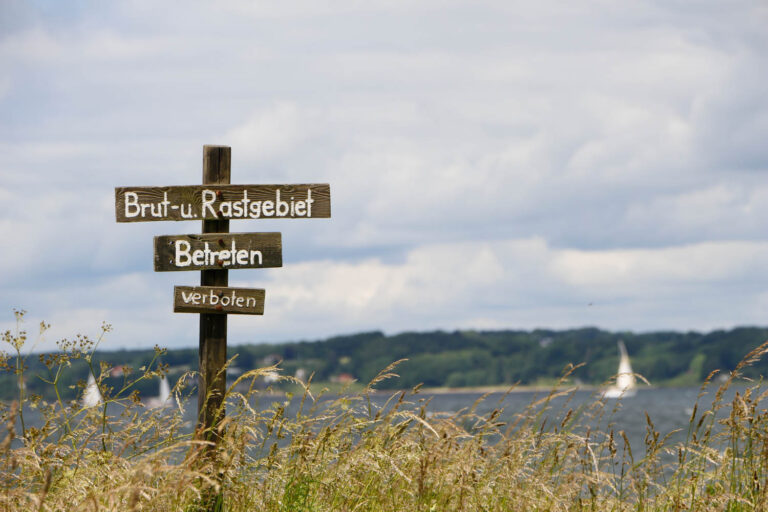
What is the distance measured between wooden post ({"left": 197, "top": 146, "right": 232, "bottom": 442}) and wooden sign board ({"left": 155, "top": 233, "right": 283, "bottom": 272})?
0.51ft

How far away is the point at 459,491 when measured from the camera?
5.31m

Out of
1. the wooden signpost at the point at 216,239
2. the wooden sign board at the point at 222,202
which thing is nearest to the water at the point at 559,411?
the wooden signpost at the point at 216,239

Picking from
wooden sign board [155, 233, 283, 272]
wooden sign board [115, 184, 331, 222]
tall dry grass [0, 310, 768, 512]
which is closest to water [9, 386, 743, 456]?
tall dry grass [0, 310, 768, 512]

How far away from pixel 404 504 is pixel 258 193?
9.64ft

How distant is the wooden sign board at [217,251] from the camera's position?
275 inches

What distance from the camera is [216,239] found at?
23.2ft

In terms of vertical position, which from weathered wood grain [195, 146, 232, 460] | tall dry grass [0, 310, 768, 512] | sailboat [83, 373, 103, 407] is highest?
weathered wood grain [195, 146, 232, 460]

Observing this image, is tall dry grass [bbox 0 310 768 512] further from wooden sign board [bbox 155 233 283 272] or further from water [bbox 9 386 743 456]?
wooden sign board [bbox 155 233 283 272]

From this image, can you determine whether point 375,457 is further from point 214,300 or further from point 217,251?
point 217,251

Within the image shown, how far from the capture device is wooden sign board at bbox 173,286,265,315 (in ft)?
23.1

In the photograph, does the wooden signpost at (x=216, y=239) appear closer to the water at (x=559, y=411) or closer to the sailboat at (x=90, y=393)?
the water at (x=559, y=411)

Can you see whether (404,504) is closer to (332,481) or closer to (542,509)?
(332,481)

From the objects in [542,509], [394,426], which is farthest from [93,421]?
[542,509]

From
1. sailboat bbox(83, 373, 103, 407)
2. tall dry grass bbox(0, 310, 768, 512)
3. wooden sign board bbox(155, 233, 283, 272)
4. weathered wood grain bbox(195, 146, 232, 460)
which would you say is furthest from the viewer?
wooden sign board bbox(155, 233, 283, 272)
